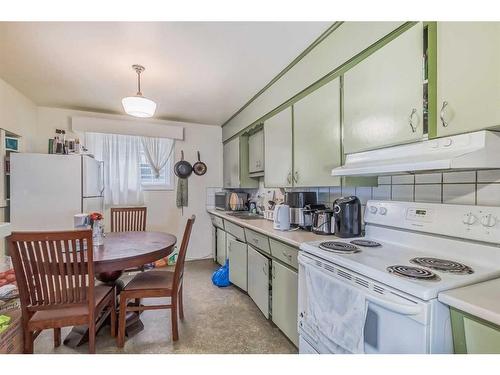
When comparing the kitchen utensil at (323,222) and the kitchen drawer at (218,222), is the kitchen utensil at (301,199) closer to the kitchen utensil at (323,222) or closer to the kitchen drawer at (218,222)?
the kitchen utensil at (323,222)

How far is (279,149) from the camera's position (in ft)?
8.05

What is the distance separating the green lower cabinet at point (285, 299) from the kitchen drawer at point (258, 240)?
0.17 m

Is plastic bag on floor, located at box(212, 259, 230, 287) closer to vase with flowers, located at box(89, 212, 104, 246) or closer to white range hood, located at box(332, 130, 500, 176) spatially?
vase with flowers, located at box(89, 212, 104, 246)

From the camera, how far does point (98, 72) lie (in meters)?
2.36

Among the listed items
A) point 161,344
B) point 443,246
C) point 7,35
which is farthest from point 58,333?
point 443,246

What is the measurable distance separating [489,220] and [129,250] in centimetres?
217

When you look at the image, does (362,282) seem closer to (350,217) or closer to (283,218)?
(350,217)

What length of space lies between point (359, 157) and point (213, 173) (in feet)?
9.99

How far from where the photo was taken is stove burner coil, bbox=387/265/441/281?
931mm

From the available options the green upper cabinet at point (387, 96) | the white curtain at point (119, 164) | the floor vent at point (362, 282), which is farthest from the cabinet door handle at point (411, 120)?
the white curtain at point (119, 164)

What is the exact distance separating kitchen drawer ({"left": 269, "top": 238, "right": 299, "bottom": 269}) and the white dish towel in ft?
0.86

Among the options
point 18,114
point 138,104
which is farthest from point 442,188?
point 18,114

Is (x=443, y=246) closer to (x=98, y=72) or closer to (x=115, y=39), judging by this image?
(x=115, y=39)

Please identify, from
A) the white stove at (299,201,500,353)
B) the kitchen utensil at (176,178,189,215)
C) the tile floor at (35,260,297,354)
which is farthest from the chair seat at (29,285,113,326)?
the kitchen utensil at (176,178,189,215)
